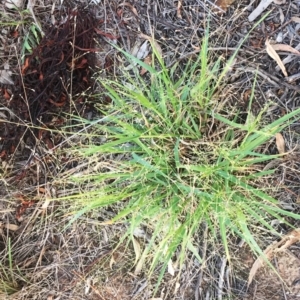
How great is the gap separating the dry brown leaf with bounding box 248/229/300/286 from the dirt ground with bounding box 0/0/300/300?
0.05 ft

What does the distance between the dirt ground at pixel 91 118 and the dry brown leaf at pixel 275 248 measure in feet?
0.05

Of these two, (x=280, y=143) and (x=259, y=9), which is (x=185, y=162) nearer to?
(x=280, y=143)

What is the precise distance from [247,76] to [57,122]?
636 mm

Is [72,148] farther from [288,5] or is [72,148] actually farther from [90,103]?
[288,5]

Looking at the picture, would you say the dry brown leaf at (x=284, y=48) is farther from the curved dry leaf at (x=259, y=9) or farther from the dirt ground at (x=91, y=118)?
the curved dry leaf at (x=259, y=9)

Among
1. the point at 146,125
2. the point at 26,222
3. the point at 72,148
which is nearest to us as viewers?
the point at 146,125

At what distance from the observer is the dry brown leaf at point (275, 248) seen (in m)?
1.49

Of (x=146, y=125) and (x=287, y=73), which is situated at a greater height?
(x=287, y=73)

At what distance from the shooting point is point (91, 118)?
1.64m

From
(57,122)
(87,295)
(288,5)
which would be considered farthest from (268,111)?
(87,295)

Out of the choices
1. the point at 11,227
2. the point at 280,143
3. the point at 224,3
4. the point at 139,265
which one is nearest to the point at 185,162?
the point at 280,143

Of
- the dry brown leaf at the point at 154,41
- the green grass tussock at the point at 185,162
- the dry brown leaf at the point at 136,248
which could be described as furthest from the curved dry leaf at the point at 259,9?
the dry brown leaf at the point at 136,248

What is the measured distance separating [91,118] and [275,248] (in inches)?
28.8

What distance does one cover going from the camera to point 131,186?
4.77 ft
